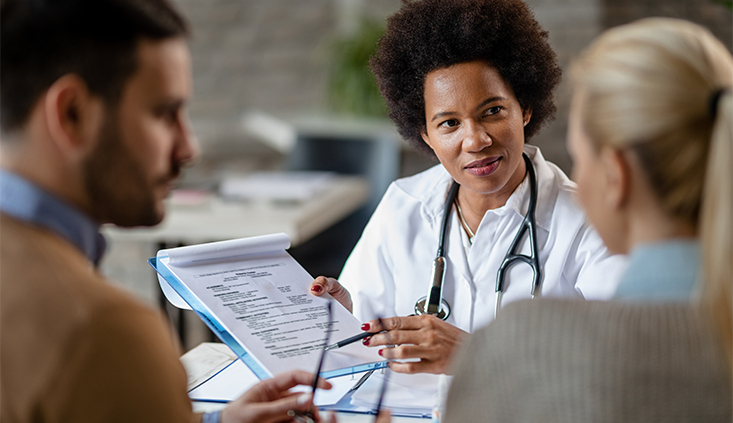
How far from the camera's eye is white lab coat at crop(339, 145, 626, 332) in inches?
59.3

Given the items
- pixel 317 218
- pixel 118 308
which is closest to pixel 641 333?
pixel 118 308

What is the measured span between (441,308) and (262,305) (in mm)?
470

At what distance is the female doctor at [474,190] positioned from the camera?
1508mm

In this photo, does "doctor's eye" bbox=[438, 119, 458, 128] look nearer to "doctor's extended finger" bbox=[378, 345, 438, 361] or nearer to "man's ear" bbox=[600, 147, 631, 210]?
"doctor's extended finger" bbox=[378, 345, 438, 361]

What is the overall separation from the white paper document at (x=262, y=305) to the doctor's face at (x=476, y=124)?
1.44 ft

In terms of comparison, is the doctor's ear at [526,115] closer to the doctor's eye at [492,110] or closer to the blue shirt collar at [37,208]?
the doctor's eye at [492,110]

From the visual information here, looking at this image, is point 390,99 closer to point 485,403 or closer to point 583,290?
point 583,290

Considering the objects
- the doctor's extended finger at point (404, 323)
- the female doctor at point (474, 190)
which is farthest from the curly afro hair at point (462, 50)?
the doctor's extended finger at point (404, 323)

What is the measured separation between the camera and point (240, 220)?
107 inches

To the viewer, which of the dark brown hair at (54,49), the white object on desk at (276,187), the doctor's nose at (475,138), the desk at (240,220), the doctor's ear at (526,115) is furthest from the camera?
the white object on desk at (276,187)

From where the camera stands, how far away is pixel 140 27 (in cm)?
81

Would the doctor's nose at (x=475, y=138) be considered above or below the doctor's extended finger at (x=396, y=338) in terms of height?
above

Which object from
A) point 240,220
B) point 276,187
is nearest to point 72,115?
point 240,220

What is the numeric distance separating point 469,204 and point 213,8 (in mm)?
3811
